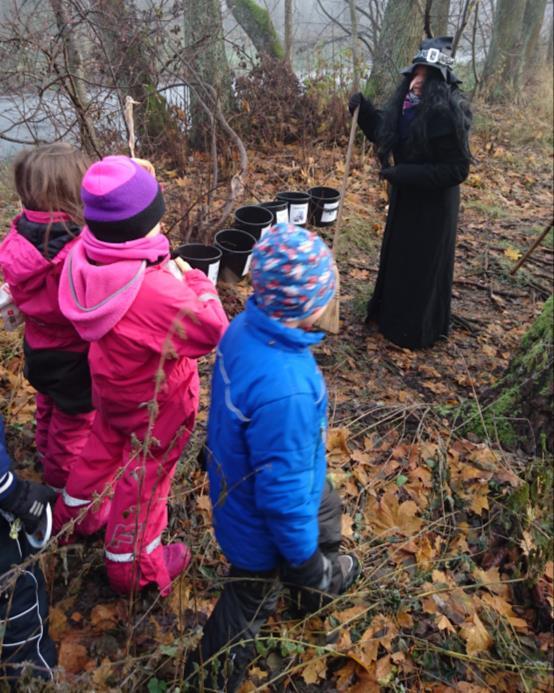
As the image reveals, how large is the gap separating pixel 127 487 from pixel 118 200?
40.4 inches

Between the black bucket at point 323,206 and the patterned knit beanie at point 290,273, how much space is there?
4.83 m

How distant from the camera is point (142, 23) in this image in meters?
5.48

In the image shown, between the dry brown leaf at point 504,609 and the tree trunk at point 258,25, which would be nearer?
the dry brown leaf at point 504,609

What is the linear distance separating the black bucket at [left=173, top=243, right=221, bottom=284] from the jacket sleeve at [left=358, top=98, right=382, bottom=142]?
5.10ft

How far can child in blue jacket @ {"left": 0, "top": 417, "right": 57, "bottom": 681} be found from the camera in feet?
5.02

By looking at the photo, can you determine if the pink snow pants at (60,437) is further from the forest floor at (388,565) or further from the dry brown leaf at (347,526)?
the dry brown leaf at (347,526)

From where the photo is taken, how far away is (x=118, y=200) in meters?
1.62

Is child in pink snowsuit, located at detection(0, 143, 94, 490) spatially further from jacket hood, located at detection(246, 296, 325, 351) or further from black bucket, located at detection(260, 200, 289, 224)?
black bucket, located at detection(260, 200, 289, 224)

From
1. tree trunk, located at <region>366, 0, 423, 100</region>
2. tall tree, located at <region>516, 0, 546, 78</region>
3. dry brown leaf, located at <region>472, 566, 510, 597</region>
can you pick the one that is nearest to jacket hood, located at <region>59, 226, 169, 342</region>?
dry brown leaf, located at <region>472, 566, 510, 597</region>

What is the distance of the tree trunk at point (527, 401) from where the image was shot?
109 inches

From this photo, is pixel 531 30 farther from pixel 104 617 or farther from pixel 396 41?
pixel 104 617

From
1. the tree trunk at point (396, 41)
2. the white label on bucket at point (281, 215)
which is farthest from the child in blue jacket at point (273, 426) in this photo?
the tree trunk at point (396, 41)

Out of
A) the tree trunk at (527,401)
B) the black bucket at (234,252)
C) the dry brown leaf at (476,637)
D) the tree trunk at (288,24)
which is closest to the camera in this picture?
the dry brown leaf at (476,637)

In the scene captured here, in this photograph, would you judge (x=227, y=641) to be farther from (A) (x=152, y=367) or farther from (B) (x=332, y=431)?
(B) (x=332, y=431)
